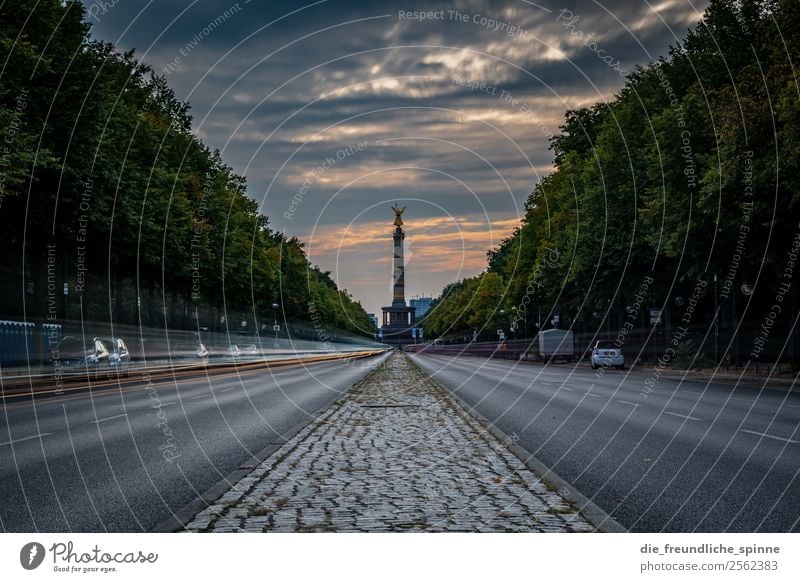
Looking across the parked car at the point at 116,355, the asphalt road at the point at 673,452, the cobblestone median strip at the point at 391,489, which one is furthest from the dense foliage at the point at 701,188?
the parked car at the point at 116,355

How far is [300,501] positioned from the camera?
8312mm

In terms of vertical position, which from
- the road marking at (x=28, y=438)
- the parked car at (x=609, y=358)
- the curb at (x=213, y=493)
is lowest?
the road marking at (x=28, y=438)

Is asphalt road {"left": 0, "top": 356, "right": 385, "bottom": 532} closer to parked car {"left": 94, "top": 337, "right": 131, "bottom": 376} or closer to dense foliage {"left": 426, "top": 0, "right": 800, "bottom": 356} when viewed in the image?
dense foliage {"left": 426, "top": 0, "right": 800, "bottom": 356}

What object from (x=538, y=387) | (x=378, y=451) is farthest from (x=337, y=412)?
(x=538, y=387)

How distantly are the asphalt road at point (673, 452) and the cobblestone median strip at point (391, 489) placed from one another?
846 mm

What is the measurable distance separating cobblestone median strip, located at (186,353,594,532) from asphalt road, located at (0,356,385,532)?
81 cm

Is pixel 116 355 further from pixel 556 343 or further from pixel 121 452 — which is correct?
pixel 556 343

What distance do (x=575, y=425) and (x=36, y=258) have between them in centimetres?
3436

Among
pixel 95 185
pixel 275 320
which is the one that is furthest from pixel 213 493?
pixel 275 320

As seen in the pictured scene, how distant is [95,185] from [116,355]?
950cm

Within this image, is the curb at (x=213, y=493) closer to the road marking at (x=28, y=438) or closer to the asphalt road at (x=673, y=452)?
the asphalt road at (x=673, y=452)

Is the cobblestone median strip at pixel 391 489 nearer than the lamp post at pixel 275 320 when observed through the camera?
Yes

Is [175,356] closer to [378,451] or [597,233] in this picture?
[597,233]

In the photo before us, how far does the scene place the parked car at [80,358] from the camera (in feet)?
135
